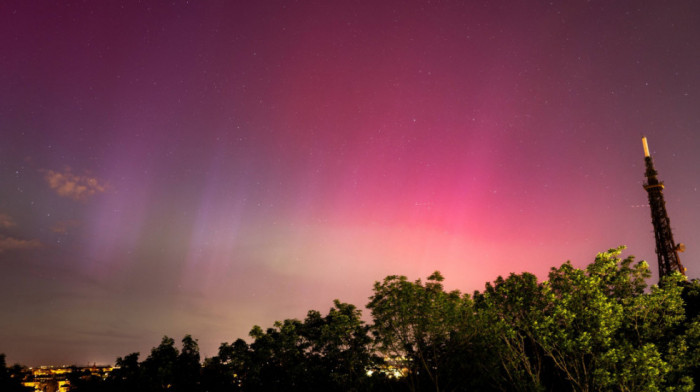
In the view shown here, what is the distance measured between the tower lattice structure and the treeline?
153 feet

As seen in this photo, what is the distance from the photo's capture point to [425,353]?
107 feet

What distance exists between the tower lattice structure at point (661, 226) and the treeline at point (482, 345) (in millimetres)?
46594

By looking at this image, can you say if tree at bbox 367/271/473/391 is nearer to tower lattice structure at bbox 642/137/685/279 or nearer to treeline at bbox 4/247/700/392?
treeline at bbox 4/247/700/392

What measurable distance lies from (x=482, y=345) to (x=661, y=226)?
58221 mm

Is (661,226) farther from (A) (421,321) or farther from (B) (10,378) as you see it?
(B) (10,378)

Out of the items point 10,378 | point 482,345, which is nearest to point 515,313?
point 482,345

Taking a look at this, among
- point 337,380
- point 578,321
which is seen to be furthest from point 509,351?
point 337,380

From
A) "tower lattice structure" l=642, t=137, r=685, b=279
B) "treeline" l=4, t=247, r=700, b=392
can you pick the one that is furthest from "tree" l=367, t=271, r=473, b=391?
Answer: "tower lattice structure" l=642, t=137, r=685, b=279

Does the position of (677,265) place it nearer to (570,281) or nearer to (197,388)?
(570,281)

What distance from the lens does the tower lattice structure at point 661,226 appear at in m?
70.5

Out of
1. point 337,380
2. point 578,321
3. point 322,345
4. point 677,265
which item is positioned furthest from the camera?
point 677,265

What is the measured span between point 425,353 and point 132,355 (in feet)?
73.7

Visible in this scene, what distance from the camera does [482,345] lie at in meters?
30.2

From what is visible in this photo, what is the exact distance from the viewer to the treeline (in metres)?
19.8
